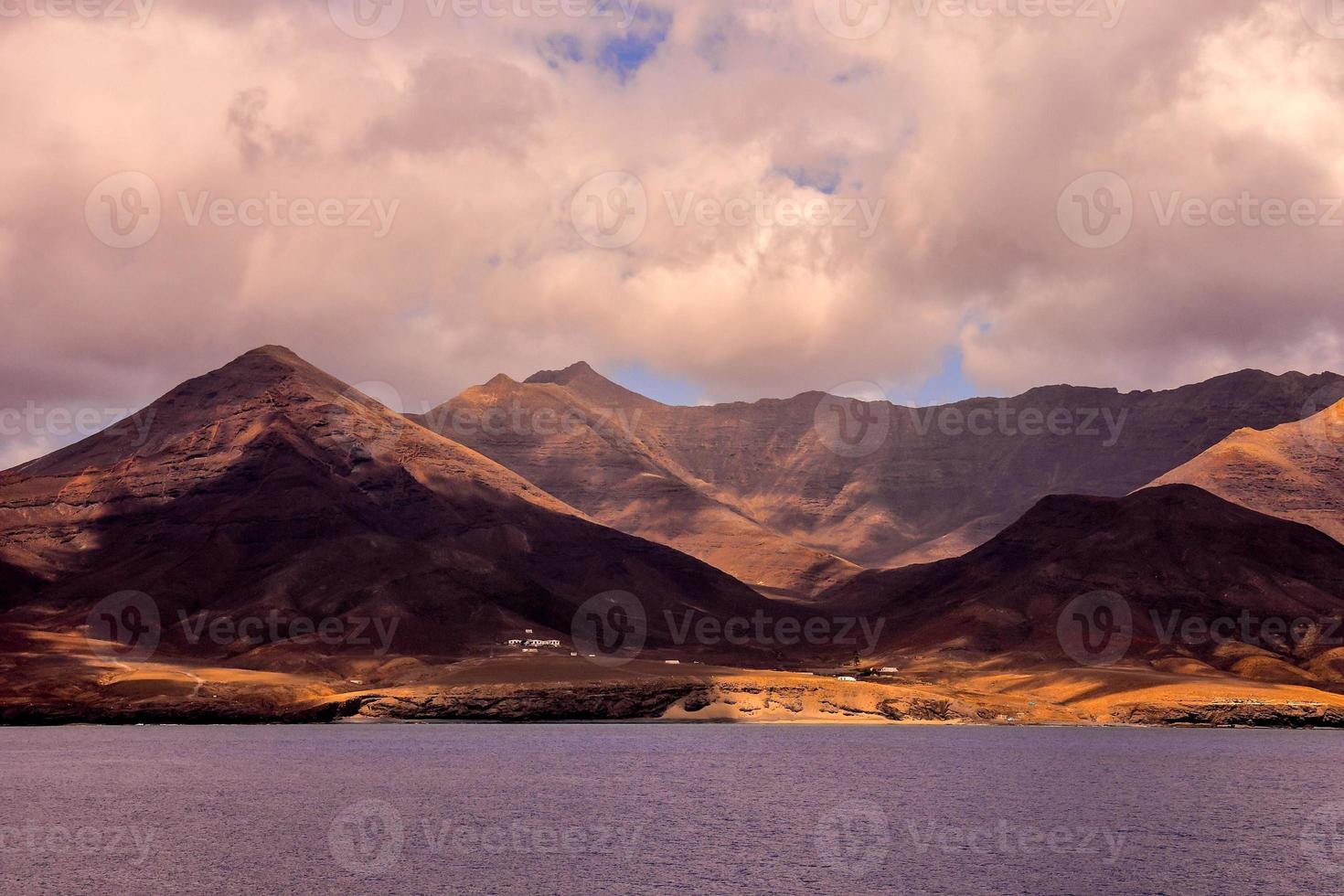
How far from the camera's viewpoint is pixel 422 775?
140000 millimetres

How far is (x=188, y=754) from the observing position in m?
166

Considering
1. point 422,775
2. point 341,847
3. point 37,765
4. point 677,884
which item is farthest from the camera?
point 37,765

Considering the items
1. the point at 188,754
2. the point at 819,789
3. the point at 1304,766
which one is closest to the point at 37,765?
the point at 188,754

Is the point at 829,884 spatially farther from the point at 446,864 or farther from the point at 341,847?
the point at 341,847

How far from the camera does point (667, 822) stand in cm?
10169

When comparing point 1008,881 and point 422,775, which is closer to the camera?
point 1008,881

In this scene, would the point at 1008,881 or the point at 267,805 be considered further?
the point at 267,805

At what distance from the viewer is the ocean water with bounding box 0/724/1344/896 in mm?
77812

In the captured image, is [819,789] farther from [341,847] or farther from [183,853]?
[183,853]

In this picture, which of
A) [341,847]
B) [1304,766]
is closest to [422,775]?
[341,847]

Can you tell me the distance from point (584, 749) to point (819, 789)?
2181 inches

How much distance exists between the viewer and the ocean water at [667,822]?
77.8m

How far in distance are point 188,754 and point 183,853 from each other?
8528 centimetres

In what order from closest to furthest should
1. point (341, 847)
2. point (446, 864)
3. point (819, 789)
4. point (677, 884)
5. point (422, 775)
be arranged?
point (677, 884)
point (446, 864)
point (341, 847)
point (819, 789)
point (422, 775)
